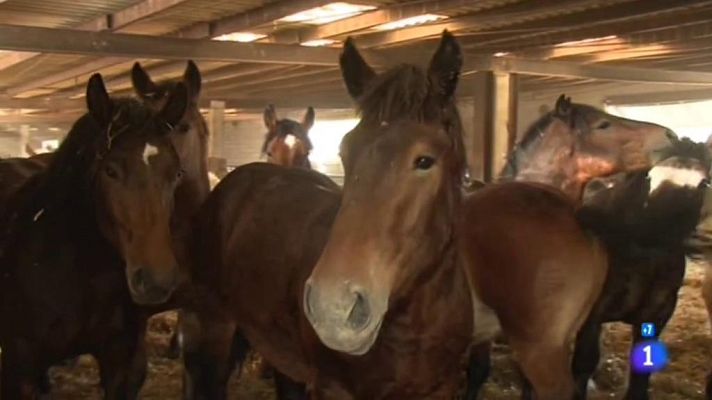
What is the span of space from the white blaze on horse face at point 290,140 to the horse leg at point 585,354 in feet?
11.5

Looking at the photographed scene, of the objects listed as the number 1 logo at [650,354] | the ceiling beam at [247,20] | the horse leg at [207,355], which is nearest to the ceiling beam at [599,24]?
the ceiling beam at [247,20]

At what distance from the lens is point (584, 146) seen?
16.0 feet

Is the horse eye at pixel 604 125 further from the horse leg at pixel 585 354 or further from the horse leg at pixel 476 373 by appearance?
the horse leg at pixel 476 373

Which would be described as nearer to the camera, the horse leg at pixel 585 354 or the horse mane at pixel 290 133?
the horse leg at pixel 585 354

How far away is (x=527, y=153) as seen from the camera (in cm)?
502

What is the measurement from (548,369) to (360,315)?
4.82 feet

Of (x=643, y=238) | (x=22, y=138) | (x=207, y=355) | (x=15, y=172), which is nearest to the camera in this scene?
(x=643, y=238)

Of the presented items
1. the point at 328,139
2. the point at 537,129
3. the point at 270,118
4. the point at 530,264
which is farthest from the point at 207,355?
the point at 328,139

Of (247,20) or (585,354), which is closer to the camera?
Result: (585,354)

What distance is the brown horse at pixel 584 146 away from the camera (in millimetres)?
4855

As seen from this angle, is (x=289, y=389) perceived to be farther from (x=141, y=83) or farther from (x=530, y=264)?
(x=141, y=83)

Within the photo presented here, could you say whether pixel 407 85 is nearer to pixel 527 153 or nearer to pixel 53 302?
pixel 53 302

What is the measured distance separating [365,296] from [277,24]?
189 inches

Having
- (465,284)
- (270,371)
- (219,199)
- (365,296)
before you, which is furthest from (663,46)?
(365,296)
